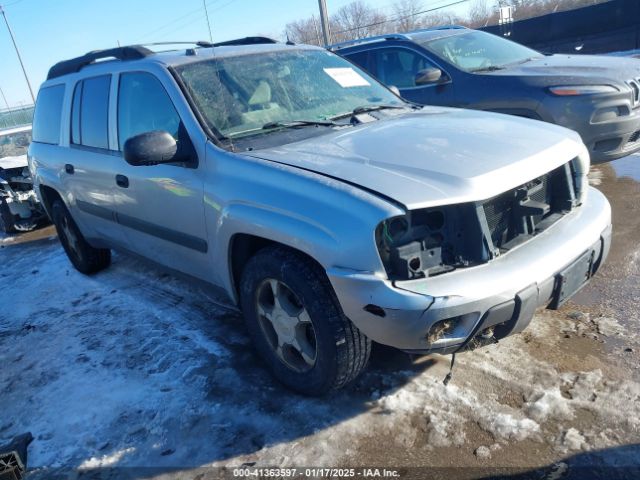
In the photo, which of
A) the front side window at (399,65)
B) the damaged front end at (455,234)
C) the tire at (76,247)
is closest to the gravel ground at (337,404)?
the damaged front end at (455,234)

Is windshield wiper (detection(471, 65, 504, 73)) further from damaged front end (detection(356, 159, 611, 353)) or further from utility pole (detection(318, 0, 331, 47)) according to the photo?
utility pole (detection(318, 0, 331, 47))

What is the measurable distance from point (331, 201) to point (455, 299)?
26.2 inches

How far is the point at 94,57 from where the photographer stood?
4234mm

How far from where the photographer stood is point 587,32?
17.4 m

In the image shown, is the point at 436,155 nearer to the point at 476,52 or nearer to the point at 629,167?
the point at 476,52

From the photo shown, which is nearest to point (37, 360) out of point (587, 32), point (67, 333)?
point (67, 333)

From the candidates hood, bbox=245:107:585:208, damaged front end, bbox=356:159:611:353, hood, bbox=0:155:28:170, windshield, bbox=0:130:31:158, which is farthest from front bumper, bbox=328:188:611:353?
hood, bbox=0:155:28:170

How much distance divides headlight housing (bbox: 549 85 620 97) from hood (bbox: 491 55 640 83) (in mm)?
105

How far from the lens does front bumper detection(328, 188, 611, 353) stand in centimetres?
212

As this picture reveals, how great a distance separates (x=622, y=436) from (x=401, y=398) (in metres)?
1.00

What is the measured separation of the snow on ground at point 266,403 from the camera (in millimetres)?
2426

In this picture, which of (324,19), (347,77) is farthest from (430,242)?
(324,19)

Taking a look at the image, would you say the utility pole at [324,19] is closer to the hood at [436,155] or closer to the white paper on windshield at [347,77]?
the white paper on windshield at [347,77]

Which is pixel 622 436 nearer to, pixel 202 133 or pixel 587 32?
pixel 202 133
